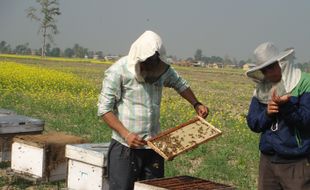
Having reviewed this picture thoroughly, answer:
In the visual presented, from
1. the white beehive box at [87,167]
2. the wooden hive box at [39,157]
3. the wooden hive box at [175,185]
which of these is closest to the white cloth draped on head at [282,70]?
the wooden hive box at [175,185]

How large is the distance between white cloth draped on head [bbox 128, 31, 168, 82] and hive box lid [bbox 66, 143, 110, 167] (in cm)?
135

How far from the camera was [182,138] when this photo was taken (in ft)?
15.4

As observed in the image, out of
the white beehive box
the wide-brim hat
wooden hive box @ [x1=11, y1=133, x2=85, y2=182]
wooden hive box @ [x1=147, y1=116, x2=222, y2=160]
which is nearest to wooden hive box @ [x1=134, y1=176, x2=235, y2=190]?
wooden hive box @ [x1=147, y1=116, x2=222, y2=160]

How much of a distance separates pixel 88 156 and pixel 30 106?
1087 cm

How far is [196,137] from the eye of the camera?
4676 millimetres

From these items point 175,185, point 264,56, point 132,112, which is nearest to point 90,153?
point 132,112

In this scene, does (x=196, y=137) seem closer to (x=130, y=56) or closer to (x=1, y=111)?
(x=130, y=56)

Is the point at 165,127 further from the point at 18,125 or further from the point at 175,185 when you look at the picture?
the point at 175,185

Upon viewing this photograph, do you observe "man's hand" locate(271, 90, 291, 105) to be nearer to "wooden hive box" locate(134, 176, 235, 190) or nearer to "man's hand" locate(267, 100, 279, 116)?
"man's hand" locate(267, 100, 279, 116)

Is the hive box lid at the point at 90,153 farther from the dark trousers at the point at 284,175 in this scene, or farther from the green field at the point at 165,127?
the green field at the point at 165,127

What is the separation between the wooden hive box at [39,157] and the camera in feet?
22.3

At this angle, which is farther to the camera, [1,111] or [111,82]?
[1,111]

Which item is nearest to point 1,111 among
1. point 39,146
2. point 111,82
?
point 39,146

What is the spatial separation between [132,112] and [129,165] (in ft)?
1.49
